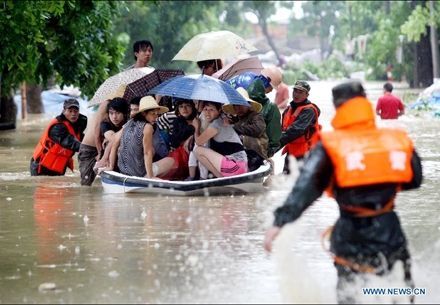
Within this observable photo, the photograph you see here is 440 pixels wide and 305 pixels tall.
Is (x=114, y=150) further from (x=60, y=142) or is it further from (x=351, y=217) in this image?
(x=351, y=217)

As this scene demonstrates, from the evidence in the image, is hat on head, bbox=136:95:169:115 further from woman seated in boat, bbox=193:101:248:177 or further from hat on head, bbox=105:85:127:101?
hat on head, bbox=105:85:127:101

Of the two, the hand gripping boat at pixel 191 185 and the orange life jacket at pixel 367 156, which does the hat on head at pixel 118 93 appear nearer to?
the hand gripping boat at pixel 191 185

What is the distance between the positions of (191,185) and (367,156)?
7.53 metres

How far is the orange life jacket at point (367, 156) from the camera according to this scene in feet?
23.3

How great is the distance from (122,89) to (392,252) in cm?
950

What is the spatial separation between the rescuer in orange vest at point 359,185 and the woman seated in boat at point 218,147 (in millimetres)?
7478

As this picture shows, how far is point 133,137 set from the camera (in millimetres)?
14992

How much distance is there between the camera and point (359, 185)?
717 cm

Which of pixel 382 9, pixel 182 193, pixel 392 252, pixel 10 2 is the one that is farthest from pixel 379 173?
pixel 382 9

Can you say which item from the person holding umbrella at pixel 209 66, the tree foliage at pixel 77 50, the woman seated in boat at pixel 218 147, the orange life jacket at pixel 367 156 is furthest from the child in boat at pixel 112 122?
the orange life jacket at pixel 367 156

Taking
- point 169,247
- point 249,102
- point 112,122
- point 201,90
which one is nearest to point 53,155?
point 112,122

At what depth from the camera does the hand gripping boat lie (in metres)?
14.6

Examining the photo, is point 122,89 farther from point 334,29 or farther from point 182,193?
point 334,29

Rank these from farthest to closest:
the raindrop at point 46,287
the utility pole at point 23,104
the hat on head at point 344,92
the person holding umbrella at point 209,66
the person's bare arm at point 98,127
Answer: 1. the utility pole at point 23,104
2. the person holding umbrella at point 209,66
3. the person's bare arm at point 98,127
4. the raindrop at point 46,287
5. the hat on head at point 344,92
